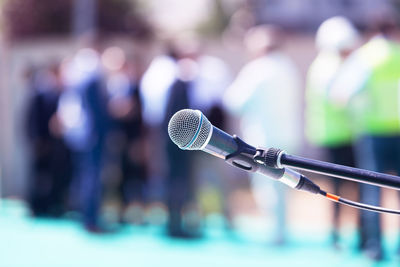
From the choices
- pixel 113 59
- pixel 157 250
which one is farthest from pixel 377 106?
pixel 113 59

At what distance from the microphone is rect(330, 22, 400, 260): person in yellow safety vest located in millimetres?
2935

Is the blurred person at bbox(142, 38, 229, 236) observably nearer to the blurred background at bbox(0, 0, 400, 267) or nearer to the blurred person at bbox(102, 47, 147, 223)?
the blurred background at bbox(0, 0, 400, 267)

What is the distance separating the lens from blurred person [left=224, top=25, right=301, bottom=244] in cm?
560

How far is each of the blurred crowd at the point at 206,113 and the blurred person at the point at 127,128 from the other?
0.04 ft

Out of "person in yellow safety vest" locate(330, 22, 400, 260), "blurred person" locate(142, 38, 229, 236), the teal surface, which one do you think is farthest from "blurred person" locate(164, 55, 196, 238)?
"person in yellow safety vest" locate(330, 22, 400, 260)

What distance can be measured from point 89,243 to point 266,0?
22.4 m

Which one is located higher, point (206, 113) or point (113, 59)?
point (113, 59)

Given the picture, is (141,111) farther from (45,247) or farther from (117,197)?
(45,247)

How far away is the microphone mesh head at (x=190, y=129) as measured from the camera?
196 cm

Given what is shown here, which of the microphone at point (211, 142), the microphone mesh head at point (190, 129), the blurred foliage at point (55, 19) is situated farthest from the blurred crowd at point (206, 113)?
the blurred foliage at point (55, 19)

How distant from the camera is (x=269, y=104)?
18.4ft

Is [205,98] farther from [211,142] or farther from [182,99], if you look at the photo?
[211,142]

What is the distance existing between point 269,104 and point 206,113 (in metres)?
0.66

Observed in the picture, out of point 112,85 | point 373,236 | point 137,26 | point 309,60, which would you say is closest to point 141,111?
point 112,85
